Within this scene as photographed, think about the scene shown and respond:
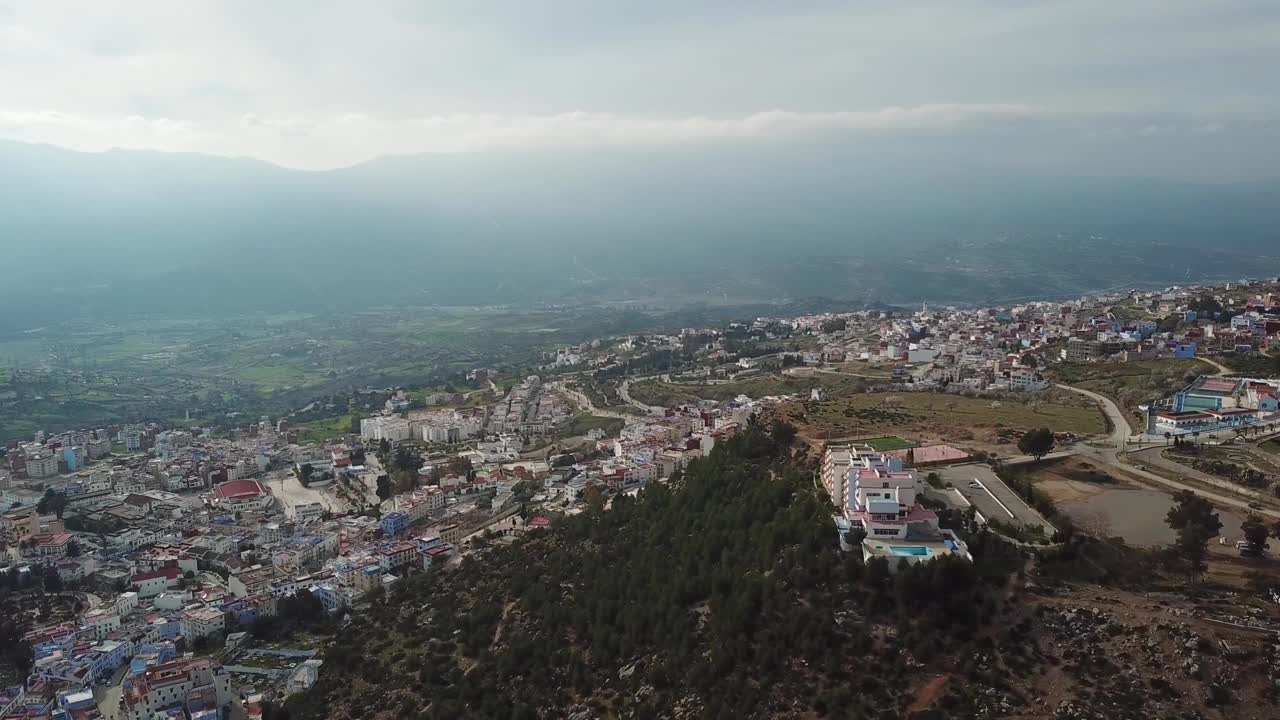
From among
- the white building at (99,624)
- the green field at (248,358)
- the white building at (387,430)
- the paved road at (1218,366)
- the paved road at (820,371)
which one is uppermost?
the paved road at (1218,366)

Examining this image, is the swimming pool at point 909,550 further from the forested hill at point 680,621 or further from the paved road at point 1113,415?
the paved road at point 1113,415

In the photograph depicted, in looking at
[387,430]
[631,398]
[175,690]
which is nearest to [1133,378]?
[631,398]

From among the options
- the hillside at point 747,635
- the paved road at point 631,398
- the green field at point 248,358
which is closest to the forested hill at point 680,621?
the hillside at point 747,635

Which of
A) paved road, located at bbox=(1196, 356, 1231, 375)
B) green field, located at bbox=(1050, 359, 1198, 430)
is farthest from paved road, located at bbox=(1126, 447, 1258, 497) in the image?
paved road, located at bbox=(1196, 356, 1231, 375)

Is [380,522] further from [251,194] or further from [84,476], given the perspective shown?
[251,194]

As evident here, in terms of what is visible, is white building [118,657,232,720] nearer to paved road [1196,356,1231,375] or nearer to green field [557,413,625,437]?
green field [557,413,625,437]

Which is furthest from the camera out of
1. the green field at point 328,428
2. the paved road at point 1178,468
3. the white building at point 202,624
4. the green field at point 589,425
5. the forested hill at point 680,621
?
the green field at point 328,428

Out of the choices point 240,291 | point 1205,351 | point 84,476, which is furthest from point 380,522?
point 240,291
